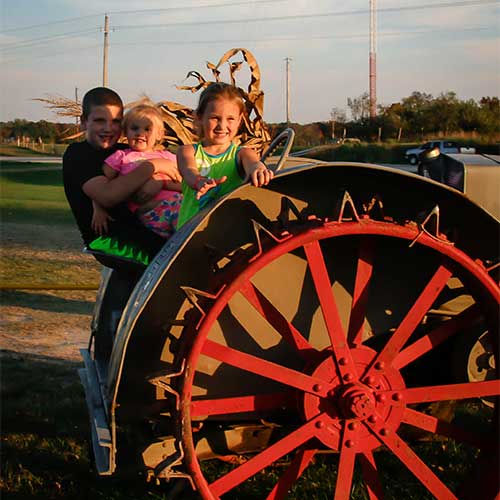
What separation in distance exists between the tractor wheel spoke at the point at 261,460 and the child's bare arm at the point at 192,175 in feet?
3.06

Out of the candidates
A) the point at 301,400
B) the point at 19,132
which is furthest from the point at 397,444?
the point at 19,132

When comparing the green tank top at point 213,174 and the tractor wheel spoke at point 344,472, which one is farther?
the green tank top at point 213,174

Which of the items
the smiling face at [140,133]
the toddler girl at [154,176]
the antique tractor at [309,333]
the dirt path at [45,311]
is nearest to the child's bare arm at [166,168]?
the toddler girl at [154,176]

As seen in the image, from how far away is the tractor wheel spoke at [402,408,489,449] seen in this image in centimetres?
272

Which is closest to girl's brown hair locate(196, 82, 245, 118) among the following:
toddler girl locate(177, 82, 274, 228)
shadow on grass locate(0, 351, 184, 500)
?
toddler girl locate(177, 82, 274, 228)

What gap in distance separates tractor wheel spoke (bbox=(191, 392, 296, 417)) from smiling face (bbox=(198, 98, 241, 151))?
1.05 meters

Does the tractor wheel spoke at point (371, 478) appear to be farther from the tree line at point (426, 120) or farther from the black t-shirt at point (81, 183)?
the tree line at point (426, 120)

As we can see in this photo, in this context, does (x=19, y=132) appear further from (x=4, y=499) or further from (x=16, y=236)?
(x=4, y=499)

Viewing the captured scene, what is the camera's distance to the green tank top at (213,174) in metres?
2.94

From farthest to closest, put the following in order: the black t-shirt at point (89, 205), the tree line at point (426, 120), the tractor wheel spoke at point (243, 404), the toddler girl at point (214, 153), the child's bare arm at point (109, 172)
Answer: the tree line at point (426, 120)
the child's bare arm at point (109, 172)
the black t-shirt at point (89, 205)
the toddler girl at point (214, 153)
the tractor wheel spoke at point (243, 404)

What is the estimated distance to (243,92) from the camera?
377 centimetres

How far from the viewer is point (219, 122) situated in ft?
9.93

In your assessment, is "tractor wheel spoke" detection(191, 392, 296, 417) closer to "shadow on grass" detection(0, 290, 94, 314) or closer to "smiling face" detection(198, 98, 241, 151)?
"smiling face" detection(198, 98, 241, 151)

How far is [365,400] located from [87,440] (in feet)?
6.91
